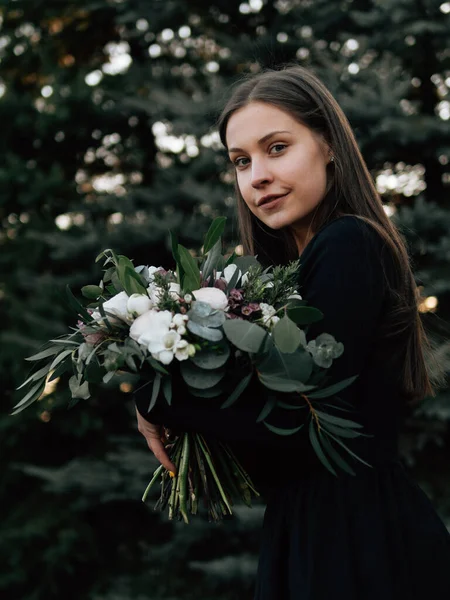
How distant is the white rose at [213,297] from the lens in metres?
1.49

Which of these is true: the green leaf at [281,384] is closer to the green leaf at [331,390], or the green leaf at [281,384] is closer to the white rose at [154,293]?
the green leaf at [331,390]

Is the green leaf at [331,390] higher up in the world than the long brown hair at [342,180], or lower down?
lower down

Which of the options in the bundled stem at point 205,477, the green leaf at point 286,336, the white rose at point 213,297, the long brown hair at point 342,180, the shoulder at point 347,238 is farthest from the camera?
the long brown hair at point 342,180

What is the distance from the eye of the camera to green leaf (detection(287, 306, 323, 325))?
142 cm

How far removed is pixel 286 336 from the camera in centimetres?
137

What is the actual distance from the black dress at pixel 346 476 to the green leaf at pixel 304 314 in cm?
9

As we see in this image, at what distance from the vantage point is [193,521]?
4.64 metres

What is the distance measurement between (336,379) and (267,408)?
0.68 feet

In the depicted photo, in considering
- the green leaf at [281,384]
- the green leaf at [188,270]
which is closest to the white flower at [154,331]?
the green leaf at [188,270]

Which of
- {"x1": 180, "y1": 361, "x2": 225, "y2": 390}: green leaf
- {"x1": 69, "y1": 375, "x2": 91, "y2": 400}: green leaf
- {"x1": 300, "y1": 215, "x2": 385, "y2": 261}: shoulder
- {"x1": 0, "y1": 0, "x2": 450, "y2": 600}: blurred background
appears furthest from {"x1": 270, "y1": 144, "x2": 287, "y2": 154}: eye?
{"x1": 0, "y1": 0, "x2": 450, "y2": 600}: blurred background

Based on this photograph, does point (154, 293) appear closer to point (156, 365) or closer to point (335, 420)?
point (156, 365)

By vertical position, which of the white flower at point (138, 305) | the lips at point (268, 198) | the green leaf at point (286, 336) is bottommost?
the green leaf at point (286, 336)

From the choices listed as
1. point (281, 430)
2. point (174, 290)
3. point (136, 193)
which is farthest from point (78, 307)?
point (136, 193)

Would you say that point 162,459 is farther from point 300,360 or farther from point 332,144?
point 332,144
